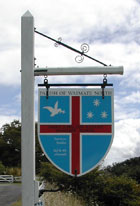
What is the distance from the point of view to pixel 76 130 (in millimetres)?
3160

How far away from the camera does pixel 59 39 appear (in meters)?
3.52

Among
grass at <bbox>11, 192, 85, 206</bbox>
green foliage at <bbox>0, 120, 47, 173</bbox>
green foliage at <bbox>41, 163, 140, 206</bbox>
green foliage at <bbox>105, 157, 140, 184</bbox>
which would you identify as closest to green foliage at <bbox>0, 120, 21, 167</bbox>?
green foliage at <bbox>0, 120, 47, 173</bbox>

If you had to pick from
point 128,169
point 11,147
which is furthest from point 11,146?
point 128,169

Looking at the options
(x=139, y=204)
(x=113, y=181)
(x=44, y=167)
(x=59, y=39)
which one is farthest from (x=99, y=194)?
(x=59, y=39)

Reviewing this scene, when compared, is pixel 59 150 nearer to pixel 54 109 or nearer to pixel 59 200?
pixel 54 109

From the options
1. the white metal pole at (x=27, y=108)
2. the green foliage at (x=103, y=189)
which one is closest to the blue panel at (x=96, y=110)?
the white metal pole at (x=27, y=108)

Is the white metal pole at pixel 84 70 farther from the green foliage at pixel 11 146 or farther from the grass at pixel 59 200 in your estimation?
the green foliage at pixel 11 146

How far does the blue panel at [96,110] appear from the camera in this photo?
3.16m

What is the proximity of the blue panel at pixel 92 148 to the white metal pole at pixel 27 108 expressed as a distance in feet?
1.50

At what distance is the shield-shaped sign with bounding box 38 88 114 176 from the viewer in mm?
3146

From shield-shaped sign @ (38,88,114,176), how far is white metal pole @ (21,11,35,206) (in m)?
0.12

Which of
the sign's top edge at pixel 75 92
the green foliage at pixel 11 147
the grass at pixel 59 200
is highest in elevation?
the sign's top edge at pixel 75 92

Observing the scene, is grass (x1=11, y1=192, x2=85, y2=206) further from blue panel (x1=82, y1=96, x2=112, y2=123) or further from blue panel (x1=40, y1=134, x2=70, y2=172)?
blue panel (x1=82, y1=96, x2=112, y2=123)

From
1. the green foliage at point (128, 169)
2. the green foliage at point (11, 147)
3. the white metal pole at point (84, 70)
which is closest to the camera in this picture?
the white metal pole at point (84, 70)
